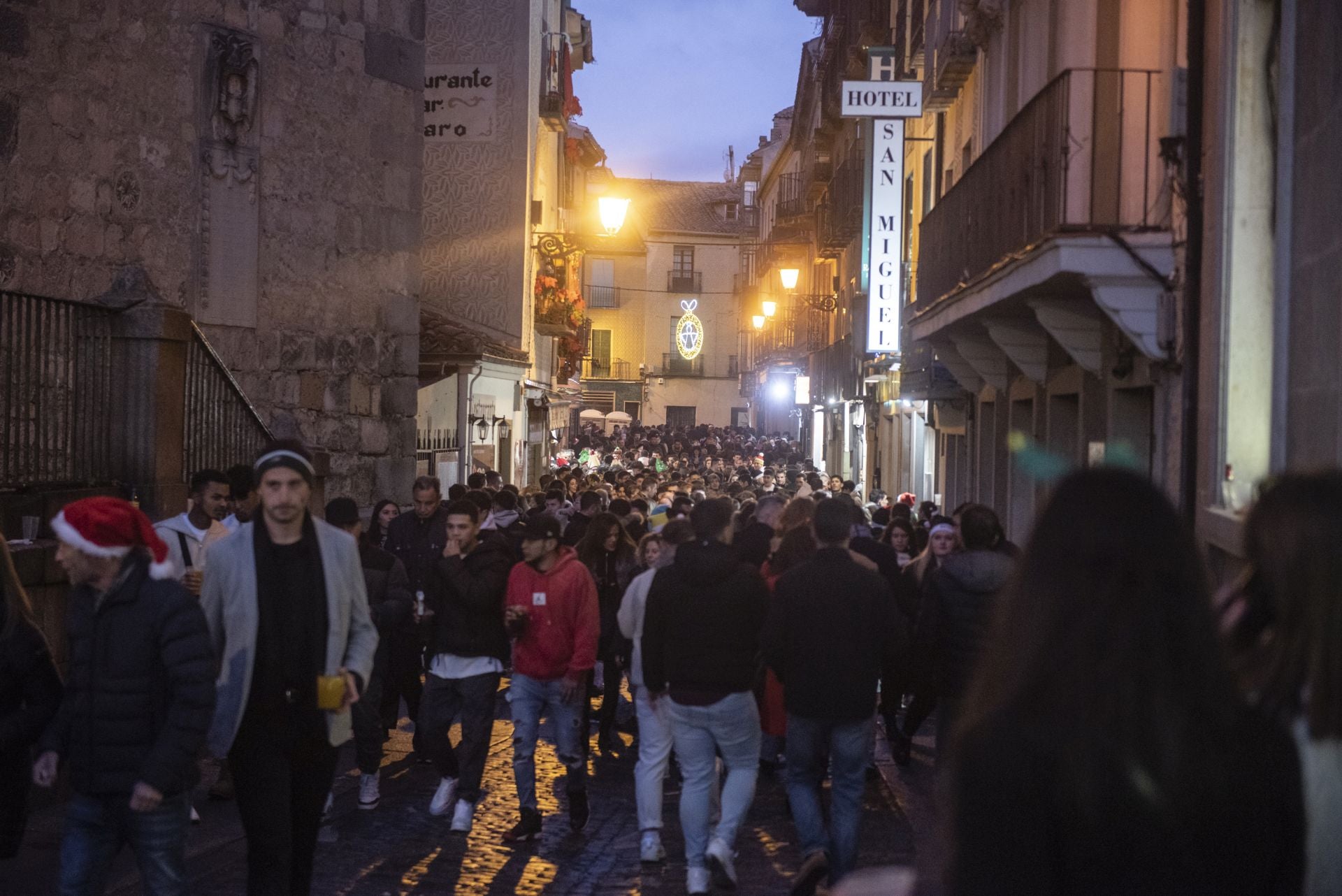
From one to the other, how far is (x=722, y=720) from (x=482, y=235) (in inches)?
788

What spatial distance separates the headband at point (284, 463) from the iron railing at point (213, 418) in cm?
551

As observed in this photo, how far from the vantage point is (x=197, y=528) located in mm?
8383

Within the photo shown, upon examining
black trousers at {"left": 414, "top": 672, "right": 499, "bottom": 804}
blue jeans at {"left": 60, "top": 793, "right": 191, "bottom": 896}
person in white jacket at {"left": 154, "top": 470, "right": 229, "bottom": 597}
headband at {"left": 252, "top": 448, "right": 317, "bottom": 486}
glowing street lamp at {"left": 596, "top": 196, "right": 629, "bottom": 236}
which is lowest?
black trousers at {"left": 414, "top": 672, "right": 499, "bottom": 804}

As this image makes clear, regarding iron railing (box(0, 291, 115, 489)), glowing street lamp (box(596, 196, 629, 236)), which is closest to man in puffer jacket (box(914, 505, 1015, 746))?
iron railing (box(0, 291, 115, 489))

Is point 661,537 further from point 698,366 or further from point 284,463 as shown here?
point 698,366

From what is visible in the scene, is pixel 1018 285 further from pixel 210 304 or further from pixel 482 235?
pixel 482 235

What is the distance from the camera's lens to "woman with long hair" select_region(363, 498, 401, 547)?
12195 millimetres

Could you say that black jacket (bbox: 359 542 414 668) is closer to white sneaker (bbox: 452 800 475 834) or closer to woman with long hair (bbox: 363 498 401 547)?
white sneaker (bbox: 452 800 475 834)

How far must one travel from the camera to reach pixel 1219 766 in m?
2.17

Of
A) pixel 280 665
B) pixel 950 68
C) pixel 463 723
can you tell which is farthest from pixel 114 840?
pixel 950 68

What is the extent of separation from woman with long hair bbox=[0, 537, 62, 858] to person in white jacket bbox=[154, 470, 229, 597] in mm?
2740

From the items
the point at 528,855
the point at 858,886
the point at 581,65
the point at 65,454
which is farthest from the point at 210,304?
the point at 581,65

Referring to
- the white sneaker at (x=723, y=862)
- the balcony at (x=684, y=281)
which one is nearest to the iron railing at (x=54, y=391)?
the white sneaker at (x=723, y=862)

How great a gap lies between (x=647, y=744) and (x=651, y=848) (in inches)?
19.7
